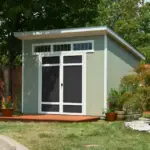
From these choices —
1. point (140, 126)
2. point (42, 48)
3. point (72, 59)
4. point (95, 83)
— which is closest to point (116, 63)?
point (95, 83)

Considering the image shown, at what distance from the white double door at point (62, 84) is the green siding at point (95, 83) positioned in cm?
20

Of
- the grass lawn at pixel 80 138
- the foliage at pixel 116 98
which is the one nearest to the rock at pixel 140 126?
the grass lawn at pixel 80 138

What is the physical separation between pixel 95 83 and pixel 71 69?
100 cm

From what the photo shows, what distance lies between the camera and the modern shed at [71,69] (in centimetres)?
1154

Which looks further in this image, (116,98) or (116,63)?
(116,63)

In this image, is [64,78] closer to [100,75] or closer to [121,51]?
[100,75]

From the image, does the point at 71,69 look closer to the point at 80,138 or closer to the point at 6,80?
the point at 6,80

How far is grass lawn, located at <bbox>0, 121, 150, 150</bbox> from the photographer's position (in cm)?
616

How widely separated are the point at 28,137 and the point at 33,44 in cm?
612

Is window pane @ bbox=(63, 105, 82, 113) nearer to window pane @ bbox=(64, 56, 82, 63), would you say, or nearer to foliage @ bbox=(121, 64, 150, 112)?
window pane @ bbox=(64, 56, 82, 63)

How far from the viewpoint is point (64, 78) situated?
12.0m

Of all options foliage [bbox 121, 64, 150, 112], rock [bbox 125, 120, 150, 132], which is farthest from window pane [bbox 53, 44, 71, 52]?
rock [bbox 125, 120, 150, 132]

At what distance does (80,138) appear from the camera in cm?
719

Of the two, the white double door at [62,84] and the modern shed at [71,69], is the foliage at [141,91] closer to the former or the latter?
the modern shed at [71,69]
